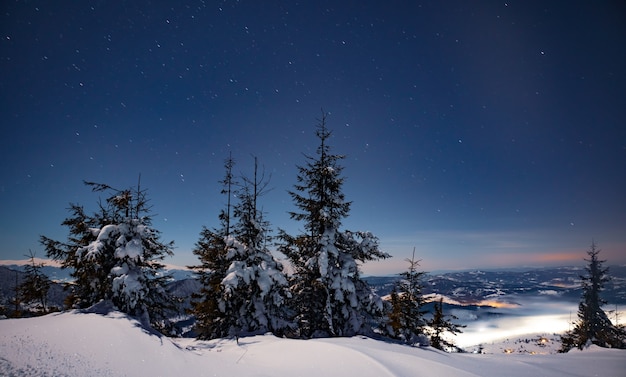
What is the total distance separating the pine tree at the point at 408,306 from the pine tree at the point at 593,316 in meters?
22.6

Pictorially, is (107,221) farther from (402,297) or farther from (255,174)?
(402,297)

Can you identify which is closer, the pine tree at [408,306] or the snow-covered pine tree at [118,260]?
the snow-covered pine tree at [118,260]

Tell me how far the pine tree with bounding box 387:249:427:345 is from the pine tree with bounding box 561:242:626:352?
22636mm

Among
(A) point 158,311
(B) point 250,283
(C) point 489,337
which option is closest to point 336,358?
(B) point 250,283

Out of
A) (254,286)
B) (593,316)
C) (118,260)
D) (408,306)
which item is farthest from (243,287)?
(593,316)

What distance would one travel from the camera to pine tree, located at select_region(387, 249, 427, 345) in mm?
17303

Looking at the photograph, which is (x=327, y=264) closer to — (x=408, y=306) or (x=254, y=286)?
(x=254, y=286)

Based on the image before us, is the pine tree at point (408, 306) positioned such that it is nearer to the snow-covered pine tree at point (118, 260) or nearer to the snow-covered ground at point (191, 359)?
the snow-covered ground at point (191, 359)

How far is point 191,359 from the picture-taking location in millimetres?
6461

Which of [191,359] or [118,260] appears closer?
[191,359]

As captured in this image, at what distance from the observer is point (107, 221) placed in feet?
43.2

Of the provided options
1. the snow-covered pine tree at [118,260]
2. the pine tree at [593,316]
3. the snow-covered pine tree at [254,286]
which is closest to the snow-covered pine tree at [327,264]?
the snow-covered pine tree at [254,286]

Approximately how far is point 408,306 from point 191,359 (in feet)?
54.4

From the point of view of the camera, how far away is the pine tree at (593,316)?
28973 millimetres
